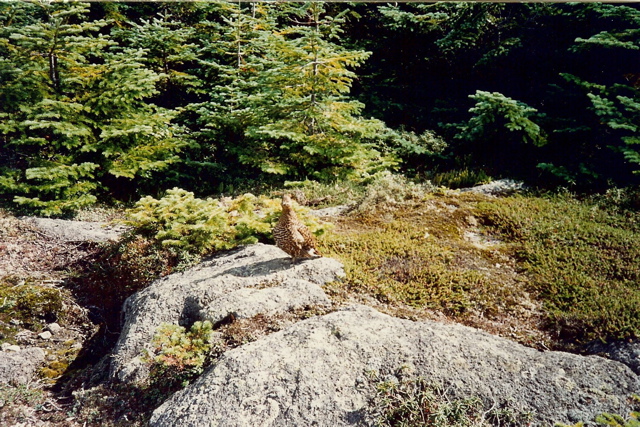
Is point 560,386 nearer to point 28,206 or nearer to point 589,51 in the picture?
point 589,51

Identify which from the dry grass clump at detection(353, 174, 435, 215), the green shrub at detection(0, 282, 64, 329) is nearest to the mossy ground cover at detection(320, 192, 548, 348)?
the dry grass clump at detection(353, 174, 435, 215)

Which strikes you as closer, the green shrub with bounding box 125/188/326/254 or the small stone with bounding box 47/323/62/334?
the small stone with bounding box 47/323/62/334

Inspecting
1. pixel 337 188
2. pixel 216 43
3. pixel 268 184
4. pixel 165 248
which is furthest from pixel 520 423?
pixel 216 43

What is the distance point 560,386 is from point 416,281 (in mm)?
1803

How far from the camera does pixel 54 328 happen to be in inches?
210

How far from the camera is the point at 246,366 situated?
3676 mm

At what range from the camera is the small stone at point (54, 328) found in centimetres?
532

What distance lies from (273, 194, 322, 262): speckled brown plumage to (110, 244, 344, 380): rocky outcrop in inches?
7.0

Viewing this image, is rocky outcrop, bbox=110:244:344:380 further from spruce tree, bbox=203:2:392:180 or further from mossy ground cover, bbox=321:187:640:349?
spruce tree, bbox=203:2:392:180

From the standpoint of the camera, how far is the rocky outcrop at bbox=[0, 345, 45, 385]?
4461 millimetres

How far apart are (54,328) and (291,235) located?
3229 mm

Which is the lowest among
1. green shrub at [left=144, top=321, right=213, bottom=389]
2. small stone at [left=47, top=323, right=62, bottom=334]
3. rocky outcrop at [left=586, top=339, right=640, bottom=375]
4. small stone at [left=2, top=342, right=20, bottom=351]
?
small stone at [left=47, top=323, right=62, bottom=334]

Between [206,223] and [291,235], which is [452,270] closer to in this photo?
[291,235]

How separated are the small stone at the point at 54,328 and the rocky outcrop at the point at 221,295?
0.88m
